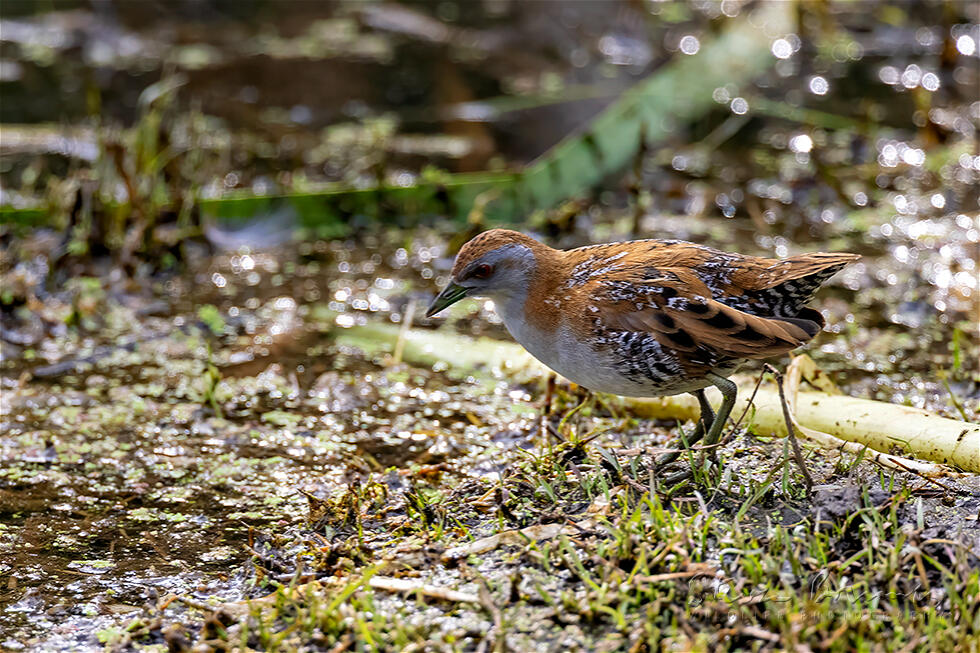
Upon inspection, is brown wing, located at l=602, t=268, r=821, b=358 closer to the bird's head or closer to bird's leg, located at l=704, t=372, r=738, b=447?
bird's leg, located at l=704, t=372, r=738, b=447

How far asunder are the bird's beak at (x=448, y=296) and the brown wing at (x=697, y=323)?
1.86 ft

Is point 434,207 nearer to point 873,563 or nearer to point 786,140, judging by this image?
point 786,140

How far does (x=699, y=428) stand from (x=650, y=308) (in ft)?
1.57

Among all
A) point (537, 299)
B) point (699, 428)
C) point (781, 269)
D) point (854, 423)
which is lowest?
point (854, 423)

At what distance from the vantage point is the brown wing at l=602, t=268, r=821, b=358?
3525 millimetres

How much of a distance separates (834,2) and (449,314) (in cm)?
697

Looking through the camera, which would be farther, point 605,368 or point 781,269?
point 781,269

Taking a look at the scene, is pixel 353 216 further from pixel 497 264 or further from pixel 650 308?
pixel 650 308

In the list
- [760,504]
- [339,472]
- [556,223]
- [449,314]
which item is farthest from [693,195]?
[760,504]

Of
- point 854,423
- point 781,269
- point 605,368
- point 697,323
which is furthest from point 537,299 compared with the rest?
point 854,423

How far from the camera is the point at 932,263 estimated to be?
6.23 m

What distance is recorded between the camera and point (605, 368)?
3.58 m

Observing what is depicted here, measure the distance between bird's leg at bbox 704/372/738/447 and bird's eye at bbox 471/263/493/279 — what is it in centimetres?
79

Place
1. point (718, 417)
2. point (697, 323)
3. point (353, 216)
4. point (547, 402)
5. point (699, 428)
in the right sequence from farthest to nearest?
point (353, 216) < point (547, 402) < point (699, 428) < point (718, 417) < point (697, 323)
